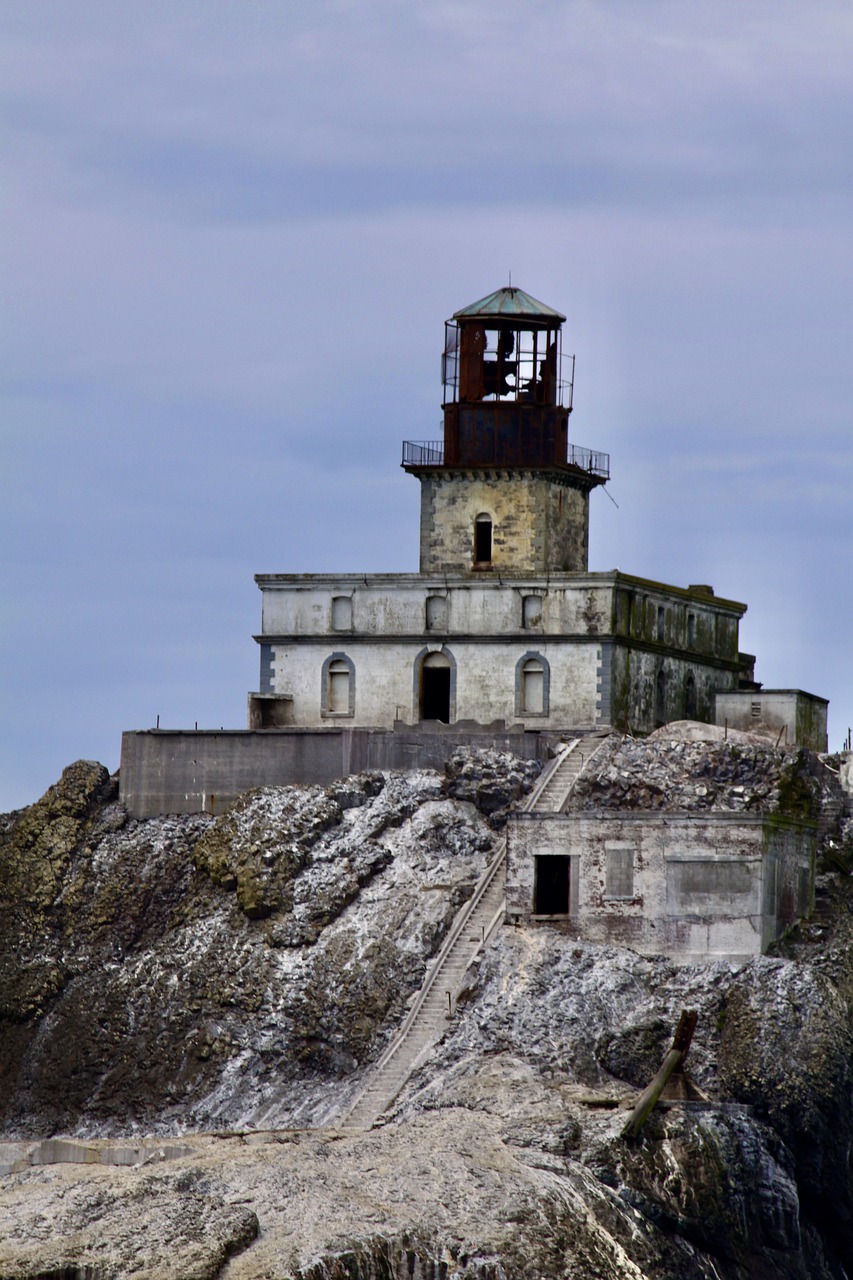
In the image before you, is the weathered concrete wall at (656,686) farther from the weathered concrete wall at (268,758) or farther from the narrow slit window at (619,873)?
the narrow slit window at (619,873)

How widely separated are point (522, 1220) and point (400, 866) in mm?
15315

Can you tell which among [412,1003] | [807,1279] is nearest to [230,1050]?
[412,1003]

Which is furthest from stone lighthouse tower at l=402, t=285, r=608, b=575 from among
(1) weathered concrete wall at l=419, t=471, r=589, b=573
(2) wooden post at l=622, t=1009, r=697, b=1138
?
(2) wooden post at l=622, t=1009, r=697, b=1138

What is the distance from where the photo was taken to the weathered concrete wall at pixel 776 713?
247 ft

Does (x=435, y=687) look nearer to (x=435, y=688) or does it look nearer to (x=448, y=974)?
(x=435, y=688)

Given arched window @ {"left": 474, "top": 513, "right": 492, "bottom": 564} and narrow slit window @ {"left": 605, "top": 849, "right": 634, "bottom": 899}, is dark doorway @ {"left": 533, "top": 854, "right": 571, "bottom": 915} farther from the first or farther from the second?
arched window @ {"left": 474, "top": 513, "right": 492, "bottom": 564}

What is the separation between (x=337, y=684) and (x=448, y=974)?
13218 mm

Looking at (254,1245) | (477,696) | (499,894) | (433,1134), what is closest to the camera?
(254,1245)

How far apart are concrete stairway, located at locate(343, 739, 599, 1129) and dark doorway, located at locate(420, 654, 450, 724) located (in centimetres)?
601

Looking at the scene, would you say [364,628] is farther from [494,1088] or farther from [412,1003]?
[494,1088]

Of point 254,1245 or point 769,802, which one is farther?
point 769,802

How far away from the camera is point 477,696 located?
74688mm

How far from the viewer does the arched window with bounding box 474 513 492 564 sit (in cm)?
7700

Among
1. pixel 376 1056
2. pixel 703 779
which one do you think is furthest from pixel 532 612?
pixel 376 1056
